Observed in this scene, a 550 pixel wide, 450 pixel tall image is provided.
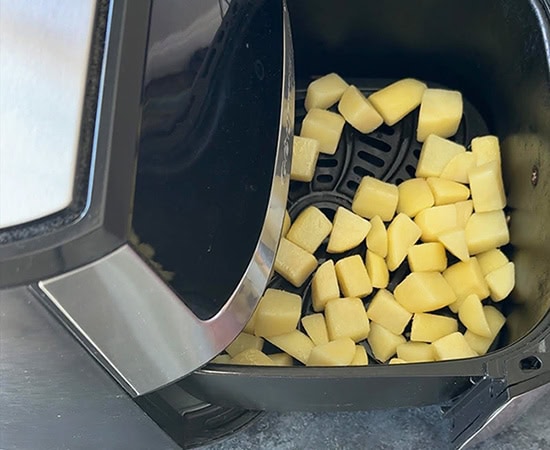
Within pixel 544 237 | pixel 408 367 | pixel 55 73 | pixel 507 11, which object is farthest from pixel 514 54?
pixel 55 73

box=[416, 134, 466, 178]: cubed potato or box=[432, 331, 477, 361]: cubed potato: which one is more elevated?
box=[416, 134, 466, 178]: cubed potato

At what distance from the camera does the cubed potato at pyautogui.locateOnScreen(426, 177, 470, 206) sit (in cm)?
87

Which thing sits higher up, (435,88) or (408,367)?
(435,88)

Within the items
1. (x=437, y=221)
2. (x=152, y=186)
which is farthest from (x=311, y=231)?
(x=152, y=186)

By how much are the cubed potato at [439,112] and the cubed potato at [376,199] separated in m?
0.09

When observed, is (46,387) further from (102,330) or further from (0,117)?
(0,117)

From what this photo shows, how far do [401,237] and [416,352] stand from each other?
13 centimetres

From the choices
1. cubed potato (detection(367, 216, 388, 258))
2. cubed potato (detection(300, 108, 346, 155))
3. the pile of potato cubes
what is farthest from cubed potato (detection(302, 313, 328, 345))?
cubed potato (detection(300, 108, 346, 155))

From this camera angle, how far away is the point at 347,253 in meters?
0.88

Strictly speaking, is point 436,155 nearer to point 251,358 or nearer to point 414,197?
point 414,197

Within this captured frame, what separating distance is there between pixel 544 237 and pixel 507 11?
25cm

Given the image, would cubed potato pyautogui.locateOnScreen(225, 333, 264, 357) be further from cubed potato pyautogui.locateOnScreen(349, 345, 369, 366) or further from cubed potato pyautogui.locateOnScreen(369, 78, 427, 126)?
cubed potato pyautogui.locateOnScreen(369, 78, 427, 126)

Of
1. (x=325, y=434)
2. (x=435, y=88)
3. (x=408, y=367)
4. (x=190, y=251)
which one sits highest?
(x=435, y=88)

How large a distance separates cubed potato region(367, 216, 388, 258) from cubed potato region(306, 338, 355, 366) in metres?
0.13
